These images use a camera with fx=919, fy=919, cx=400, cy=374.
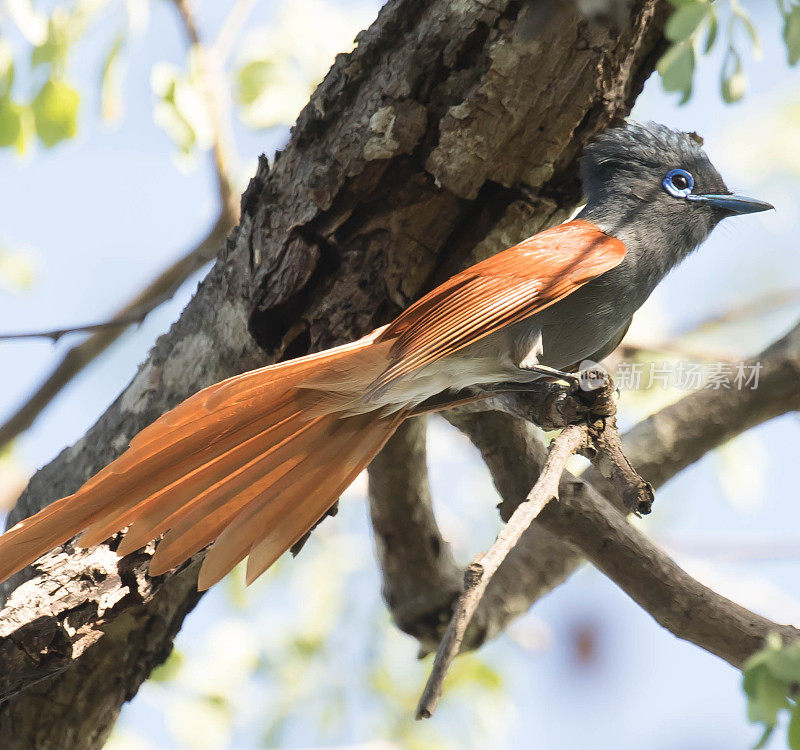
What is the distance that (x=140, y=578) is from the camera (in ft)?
7.64

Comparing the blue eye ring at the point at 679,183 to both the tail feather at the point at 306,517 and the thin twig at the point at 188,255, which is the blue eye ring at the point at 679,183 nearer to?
the tail feather at the point at 306,517

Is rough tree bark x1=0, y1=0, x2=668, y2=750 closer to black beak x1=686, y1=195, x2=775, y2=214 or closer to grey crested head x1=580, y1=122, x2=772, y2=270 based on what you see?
grey crested head x1=580, y1=122, x2=772, y2=270

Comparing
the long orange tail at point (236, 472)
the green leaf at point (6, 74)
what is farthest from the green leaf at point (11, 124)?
the long orange tail at point (236, 472)

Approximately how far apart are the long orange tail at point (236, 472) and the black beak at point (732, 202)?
3.81 ft

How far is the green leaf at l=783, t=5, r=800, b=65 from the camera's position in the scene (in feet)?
6.18

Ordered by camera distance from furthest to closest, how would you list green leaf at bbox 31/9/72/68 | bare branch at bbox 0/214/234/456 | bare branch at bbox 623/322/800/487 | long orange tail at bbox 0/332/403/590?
bare branch at bbox 0/214/234/456 → green leaf at bbox 31/9/72/68 → bare branch at bbox 623/322/800/487 → long orange tail at bbox 0/332/403/590

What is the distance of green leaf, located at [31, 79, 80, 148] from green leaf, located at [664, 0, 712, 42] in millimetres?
2097

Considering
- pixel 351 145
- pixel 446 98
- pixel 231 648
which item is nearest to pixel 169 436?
pixel 351 145

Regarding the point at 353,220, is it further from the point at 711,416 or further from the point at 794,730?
the point at 794,730

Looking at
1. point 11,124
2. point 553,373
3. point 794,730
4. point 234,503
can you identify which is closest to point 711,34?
point 553,373

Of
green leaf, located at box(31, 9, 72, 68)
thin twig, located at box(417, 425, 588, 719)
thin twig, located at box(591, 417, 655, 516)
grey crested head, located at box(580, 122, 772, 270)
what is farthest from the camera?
green leaf, located at box(31, 9, 72, 68)

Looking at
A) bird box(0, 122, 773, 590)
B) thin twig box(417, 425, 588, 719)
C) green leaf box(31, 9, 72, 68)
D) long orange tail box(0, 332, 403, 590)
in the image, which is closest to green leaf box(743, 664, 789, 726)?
thin twig box(417, 425, 588, 719)

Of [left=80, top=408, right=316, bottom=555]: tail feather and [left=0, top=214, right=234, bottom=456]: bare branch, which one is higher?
[left=0, top=214, right=234, bottom=456]: bare branch

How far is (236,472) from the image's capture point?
7.68 ft
